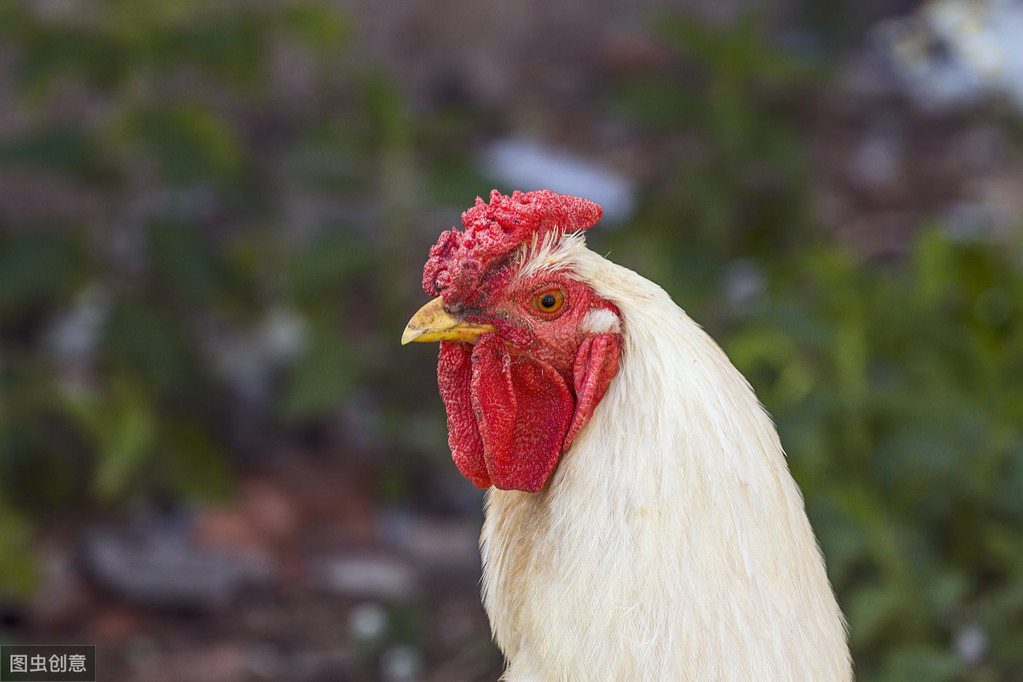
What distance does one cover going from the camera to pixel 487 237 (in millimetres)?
2191

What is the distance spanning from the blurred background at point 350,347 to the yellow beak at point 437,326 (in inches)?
81.6

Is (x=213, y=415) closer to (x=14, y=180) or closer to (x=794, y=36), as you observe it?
(x=14, y=180)

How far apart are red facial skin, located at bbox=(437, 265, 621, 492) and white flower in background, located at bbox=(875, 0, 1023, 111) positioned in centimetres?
442

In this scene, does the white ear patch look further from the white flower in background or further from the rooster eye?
the white flower in background

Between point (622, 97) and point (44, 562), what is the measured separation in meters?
3.53

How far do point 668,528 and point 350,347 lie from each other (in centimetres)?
334

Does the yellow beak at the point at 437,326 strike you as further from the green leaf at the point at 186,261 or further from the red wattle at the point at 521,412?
the green leaf at the point at 186,261

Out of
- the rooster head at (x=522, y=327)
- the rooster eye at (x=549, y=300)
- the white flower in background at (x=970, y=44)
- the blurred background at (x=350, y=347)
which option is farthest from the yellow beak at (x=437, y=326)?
the white flower in background at (x=970, y=44)

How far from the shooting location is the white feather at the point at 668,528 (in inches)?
85.7

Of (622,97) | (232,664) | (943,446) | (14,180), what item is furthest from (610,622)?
(14,180)

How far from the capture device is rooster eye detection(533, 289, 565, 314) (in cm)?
223

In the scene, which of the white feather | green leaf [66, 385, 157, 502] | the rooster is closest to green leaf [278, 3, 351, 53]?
green leaf [66, 385, 157, 502]

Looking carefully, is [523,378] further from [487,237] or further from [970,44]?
[970,44]

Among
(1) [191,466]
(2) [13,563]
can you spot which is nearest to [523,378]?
(2) [13,563]
